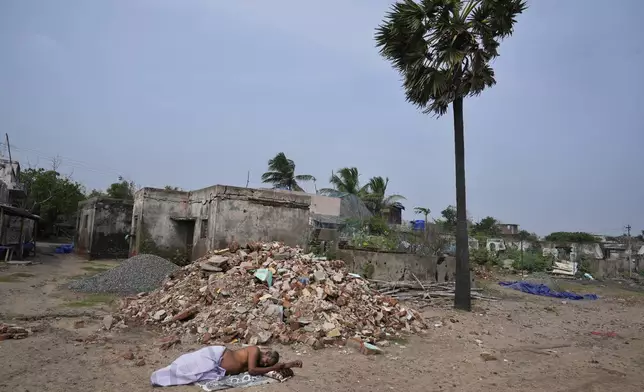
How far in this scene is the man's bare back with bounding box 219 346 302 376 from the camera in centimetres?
510

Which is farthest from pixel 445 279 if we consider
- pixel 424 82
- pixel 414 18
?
pixel 414 18

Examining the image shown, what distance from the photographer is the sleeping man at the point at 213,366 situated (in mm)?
4855

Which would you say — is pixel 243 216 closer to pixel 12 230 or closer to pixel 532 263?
pixel 12 230

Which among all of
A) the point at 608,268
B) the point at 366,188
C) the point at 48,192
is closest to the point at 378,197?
the point at 366,188

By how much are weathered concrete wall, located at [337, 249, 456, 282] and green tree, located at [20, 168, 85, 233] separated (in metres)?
26.8

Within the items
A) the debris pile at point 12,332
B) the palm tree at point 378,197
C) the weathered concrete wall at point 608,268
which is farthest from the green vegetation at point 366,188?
the debris pile at point 12,332

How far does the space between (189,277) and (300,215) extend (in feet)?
19.5

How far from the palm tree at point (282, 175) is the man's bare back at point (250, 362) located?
30.3 meters

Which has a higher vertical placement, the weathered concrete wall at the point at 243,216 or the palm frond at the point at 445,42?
the palm frond at the point at 445,42

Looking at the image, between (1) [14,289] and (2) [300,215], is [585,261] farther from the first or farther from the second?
(1) [14,289]

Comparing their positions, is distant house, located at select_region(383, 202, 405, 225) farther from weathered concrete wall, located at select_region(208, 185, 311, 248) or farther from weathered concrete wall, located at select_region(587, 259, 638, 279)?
weathered concrete wall, located at select_region(208, 185, 311, 248)

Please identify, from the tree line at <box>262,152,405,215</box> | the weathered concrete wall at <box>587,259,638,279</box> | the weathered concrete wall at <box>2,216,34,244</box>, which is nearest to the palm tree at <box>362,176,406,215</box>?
the tree line at <box>262,152,405,215</box>

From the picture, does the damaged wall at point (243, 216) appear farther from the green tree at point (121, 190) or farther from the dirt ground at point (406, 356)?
the green tree at point (121, 190)

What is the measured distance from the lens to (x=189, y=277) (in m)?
9.78
